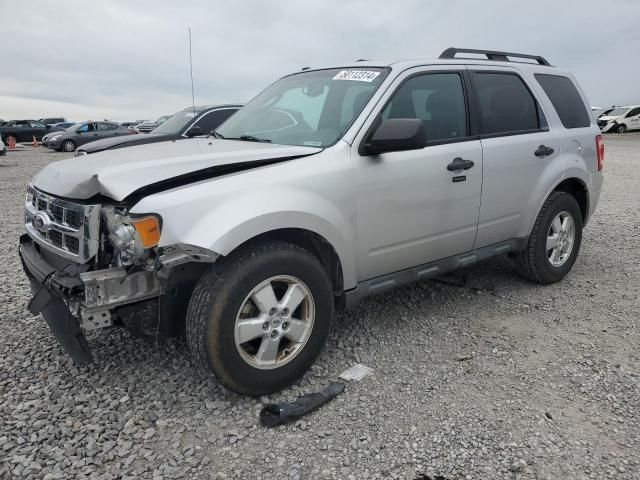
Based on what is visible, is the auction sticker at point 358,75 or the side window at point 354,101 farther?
the auction sticker at point 358,75

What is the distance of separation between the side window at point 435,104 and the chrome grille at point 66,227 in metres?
1.88

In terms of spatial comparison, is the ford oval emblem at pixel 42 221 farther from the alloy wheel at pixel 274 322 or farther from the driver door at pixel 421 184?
the driver door at pixel 421 184

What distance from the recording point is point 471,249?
402 cm

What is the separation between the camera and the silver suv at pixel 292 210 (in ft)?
8.43

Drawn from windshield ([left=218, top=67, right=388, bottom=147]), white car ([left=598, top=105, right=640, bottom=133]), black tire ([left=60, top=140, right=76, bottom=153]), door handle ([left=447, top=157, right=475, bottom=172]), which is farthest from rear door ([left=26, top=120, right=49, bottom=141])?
door handle ([left=447, top=157, right=475, bottom=172])

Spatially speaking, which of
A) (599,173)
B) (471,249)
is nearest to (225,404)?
(471,249)

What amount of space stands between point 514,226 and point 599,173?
4.43 feet

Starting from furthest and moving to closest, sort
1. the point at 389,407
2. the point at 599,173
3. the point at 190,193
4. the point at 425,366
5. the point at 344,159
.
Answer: the point at 599,173, the point at 425,366, the point at 344,159, the point at 389,407, the point at 190,193

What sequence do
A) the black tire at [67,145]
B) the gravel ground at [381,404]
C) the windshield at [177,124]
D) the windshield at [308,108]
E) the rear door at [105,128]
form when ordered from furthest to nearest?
the rear door at [105,128]
the black tire at [67,145]
the windshield at [177,124]
the windshield at [308,108]
the gravel ground at [381,404]

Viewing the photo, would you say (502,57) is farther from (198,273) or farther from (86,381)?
(86,381)

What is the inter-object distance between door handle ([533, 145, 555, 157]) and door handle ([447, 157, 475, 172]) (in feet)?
2.81

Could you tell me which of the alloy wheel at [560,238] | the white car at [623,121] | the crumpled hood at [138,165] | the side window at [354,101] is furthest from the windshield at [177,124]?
the white car at [623,121]

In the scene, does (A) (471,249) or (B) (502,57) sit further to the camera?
(B) (502,57)

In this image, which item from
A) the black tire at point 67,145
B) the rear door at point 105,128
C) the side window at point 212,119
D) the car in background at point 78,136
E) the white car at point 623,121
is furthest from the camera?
the white car at point 623,121
